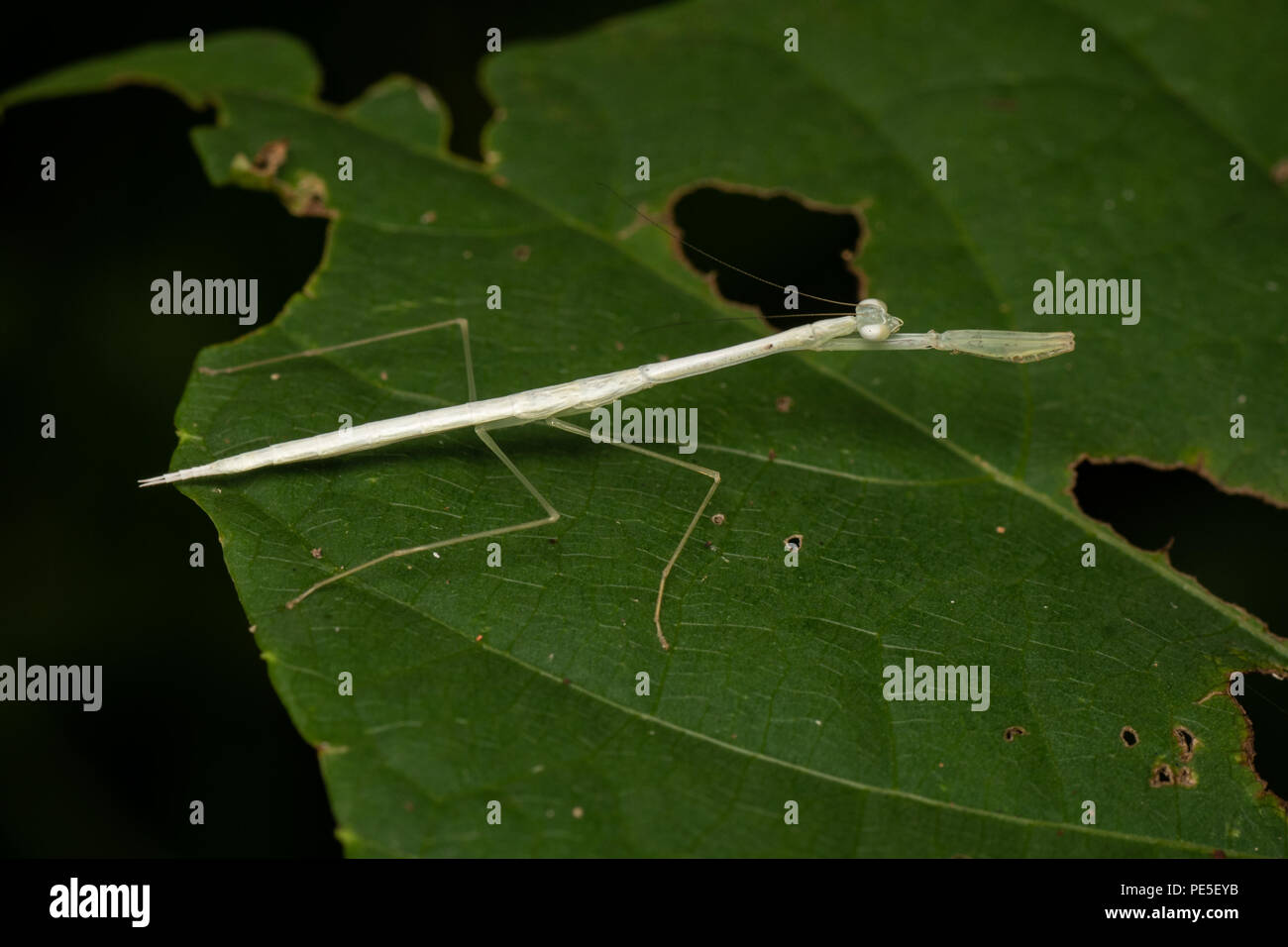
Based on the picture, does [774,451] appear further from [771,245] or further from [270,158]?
[270,158]

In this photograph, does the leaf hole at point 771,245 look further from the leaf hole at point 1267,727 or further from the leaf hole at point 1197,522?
the leaf hole at point 1267,727

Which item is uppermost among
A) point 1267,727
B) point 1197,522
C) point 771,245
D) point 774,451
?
point 771,245

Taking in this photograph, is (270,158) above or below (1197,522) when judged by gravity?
above

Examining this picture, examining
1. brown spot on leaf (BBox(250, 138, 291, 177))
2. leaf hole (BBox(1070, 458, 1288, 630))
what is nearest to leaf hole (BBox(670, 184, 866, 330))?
leaf hole (BBox(1070, 458, 1288, 630))

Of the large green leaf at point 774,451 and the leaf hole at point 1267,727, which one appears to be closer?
the large green leaf at point 774,451

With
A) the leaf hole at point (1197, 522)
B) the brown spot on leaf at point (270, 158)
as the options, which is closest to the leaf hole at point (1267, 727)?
the leaf hole at point (1197, 522)

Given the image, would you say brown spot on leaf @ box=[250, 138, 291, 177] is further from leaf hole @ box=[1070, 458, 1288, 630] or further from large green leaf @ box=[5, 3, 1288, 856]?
leaf hole @ box=[1070, 458, 1288, 630]

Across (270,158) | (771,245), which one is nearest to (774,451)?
(771,245)
